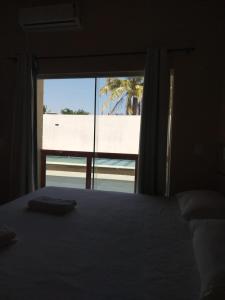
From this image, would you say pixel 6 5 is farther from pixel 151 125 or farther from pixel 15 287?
pixel 15 287

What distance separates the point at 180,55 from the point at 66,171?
279 centimetres

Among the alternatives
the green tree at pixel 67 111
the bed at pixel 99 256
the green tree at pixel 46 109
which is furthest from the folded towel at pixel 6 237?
the green tree at pixel 46 109

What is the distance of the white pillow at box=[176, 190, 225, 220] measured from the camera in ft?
6.19

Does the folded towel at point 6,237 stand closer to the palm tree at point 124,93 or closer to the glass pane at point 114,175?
the glass pane at point 114,175

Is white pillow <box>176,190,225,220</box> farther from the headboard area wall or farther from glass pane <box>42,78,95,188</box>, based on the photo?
glass pane <box>42,78,95,188</box>

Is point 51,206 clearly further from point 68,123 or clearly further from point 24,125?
point 68,123

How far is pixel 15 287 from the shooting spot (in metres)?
1.04

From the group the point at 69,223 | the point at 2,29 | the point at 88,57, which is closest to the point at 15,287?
the point at 69,223

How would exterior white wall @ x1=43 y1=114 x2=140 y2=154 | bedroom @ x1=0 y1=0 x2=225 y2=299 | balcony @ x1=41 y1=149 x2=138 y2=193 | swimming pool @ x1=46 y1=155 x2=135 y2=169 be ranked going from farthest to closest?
swimming pool @ x1=46 y1=155 x2=135 y2=169, balcony @ x1=41 y1=149 x2=138 y2=193, exterior white wall @ x1=43 y1=114 x2=140 y2=154, bedroom @ x1=0 y1=0 x2=225 y2=299

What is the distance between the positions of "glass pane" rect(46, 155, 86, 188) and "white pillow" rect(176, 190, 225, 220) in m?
2.09

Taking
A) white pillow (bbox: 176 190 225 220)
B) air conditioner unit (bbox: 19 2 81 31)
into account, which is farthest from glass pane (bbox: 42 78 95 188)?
white pillow (bbox: 176 190 225 220)

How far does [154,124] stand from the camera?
285 cm

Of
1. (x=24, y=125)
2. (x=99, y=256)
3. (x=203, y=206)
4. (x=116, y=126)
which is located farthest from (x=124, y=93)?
(x=99, y=256)

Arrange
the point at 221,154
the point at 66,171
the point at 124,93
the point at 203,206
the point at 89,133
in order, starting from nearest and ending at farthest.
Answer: the point at 203,206
the point at 221,154
the point at 124,93
the point at 89,133
the point at 66,171
